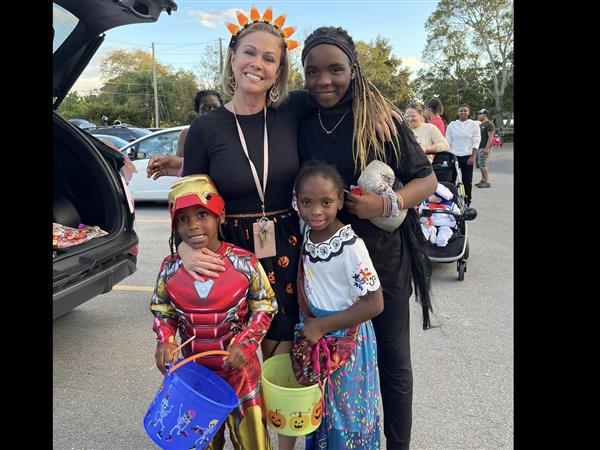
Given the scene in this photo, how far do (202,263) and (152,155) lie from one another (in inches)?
296

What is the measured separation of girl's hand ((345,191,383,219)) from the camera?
1787 mm

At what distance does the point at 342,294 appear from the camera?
1.82m

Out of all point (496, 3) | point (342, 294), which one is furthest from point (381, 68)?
point (342, 294)

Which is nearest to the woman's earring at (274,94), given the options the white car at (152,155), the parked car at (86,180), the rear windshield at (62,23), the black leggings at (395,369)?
the black leggings at (395,369)

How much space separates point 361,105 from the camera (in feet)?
6.15

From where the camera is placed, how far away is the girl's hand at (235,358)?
1709 mm

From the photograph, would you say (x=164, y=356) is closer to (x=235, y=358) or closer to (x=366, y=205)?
(x=235, y=358)

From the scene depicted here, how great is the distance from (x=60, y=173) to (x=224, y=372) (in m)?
2.98

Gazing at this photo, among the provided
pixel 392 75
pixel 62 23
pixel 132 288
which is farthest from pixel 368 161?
pixel 392 75
